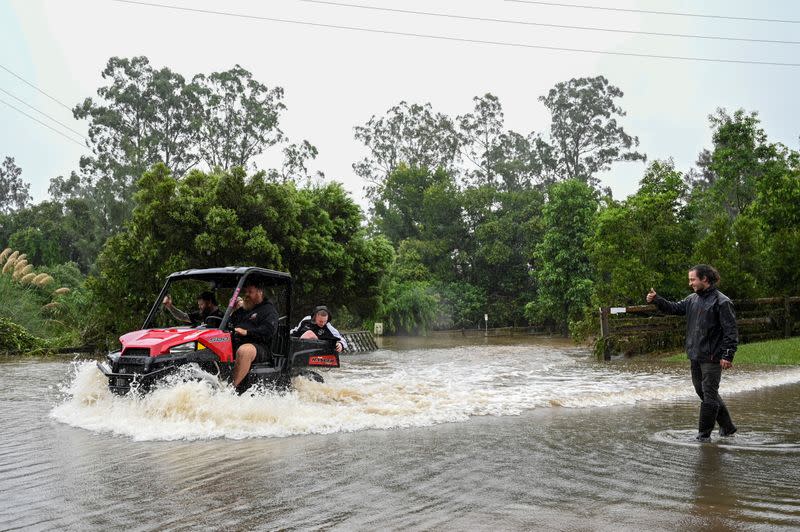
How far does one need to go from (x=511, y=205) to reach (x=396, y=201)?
9.75 m

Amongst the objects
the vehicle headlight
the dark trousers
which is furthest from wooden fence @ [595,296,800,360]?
the vehicle headlight

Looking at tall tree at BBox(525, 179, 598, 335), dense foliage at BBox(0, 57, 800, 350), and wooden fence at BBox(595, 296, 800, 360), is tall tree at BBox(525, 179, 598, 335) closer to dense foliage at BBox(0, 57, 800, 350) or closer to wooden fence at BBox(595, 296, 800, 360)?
dense foliage at BBox(0, 57, 800, 350)

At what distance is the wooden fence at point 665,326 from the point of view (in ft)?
73.2

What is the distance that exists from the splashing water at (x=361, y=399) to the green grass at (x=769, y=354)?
250 centimetres

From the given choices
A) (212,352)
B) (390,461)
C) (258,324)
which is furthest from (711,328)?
(212,352)

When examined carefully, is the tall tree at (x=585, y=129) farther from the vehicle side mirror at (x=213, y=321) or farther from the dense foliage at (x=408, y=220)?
the vehicle side mirror at (x=213, y=321)

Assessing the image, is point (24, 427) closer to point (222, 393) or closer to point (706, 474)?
point (222, 393)

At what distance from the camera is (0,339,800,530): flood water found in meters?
4.92

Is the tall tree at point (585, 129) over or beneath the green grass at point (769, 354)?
over

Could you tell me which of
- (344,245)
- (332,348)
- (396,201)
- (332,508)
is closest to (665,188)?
(344,245)

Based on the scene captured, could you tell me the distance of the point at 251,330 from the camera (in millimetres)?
10352

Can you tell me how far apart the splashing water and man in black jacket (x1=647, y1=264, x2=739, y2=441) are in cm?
320

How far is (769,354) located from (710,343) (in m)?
13.5

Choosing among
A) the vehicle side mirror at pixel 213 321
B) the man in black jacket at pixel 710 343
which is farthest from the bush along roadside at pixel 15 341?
the man in black jacket at pixel 710 343
